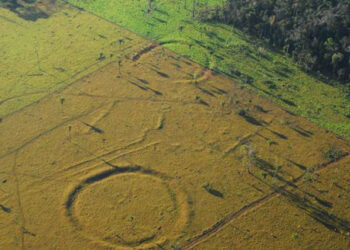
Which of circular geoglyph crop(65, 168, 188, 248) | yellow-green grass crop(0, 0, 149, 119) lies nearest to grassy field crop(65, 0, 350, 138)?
yellow-green grass crop(0, 0, 149, 119)

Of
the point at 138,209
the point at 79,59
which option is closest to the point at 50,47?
the point at 79,59

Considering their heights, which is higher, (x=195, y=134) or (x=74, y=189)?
(x=195, y=134)

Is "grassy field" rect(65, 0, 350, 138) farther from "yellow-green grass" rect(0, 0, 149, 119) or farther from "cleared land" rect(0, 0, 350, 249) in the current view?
"yellow-green grass" rect(0, 0, 149, 119)

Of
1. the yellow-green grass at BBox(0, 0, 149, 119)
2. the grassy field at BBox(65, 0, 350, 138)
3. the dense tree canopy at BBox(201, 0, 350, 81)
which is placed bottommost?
the yellow-green grass at BBox(0, 0, 149, 119)

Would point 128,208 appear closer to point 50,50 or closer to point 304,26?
point 50,50

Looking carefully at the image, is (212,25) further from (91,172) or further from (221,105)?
(91,172)

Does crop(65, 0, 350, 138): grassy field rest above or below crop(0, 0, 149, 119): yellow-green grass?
above
